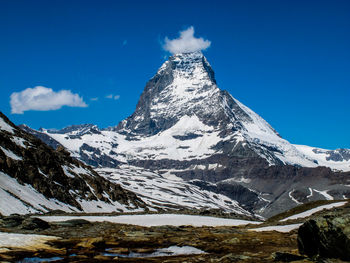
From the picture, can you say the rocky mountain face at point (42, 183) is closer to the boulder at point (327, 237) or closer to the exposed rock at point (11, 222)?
the exposed rock at point (11, 222)

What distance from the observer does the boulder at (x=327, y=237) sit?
1714 cm

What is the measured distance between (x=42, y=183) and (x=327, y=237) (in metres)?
79.1

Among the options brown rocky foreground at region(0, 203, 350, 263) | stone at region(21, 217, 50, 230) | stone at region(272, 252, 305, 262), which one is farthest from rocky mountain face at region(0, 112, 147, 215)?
stone at region(272, 252, 305, 262)

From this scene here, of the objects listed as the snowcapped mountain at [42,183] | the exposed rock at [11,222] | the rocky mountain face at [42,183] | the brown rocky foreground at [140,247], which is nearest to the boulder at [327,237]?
the brown rocky foreground at [140,247]

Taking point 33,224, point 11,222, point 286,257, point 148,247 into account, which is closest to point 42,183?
point 11,222

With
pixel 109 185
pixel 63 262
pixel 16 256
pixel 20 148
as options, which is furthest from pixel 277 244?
pixel 109 185

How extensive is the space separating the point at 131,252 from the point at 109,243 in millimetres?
2737

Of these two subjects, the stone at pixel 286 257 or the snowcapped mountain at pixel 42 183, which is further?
the snowcapped mountain at pixel 42 183

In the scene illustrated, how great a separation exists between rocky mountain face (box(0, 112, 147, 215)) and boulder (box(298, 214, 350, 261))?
49.9m

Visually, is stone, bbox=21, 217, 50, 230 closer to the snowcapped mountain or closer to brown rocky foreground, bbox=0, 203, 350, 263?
brown rocky foreground, bbox=0, 203, 350, 263

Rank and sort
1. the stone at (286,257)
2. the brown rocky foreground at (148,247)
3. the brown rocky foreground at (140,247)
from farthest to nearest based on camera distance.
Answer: the brown rocky foreground at (148,247), the brown rocky foreground at (140,247), the stone at (286,257)

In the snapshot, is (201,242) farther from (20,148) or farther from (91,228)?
(20,148)

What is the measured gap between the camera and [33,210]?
214ft

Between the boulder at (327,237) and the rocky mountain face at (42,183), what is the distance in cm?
4993
